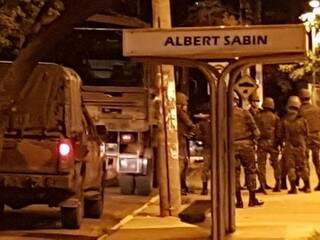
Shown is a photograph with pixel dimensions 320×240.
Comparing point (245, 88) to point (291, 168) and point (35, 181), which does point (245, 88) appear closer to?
point (291, 168)

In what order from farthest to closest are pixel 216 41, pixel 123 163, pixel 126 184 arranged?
pixel 126 184 → pixel 123 163 → pixel 216 41

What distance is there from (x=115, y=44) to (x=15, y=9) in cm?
734

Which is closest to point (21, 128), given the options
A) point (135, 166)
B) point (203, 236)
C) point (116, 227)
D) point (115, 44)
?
point (116, 227)

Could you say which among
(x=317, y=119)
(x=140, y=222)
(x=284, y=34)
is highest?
(x=284, y=34)

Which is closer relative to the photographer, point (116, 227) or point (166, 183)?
point (116, 227)

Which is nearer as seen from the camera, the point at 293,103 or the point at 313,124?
the point at 293,103

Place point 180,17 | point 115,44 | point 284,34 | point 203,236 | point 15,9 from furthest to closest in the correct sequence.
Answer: point 180,17 < point 115,44 < point 15,9 < point 203,236 < point 284,34

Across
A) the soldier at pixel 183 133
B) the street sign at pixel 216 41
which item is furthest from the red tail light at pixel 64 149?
the soldier at pixel 183 133

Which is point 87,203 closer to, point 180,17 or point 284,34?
point 284,34

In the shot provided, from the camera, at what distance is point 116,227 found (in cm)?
1437

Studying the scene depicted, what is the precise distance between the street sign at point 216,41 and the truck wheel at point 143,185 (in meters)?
9.20

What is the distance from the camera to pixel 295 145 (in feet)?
61.1

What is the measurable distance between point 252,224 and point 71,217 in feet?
8.65

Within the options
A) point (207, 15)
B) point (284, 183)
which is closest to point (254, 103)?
point (284, 183)
